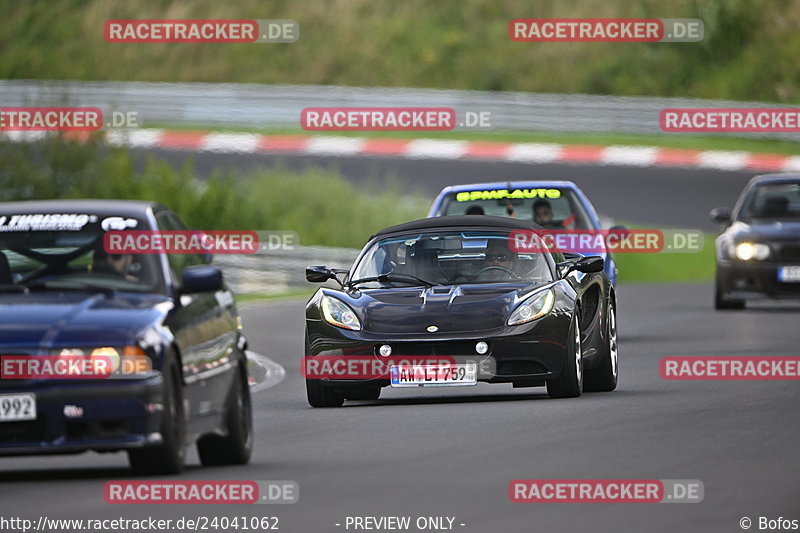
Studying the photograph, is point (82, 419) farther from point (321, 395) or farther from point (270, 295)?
point (270, 295)

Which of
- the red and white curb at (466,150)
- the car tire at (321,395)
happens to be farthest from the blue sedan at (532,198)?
the red and white curb at (466,150)

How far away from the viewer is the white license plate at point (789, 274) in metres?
24.0

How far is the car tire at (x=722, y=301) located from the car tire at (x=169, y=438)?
1514cm

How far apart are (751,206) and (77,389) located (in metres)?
16.3

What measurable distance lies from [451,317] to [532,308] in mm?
582

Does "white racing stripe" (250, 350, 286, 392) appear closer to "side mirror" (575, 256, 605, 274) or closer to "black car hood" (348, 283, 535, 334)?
"black car hood" (348, 283, 535, 334)

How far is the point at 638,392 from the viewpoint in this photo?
15.4 m

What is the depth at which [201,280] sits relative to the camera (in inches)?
413

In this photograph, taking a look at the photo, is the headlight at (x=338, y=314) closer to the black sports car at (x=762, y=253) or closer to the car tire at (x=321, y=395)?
the car tire at (x=321, y=395)

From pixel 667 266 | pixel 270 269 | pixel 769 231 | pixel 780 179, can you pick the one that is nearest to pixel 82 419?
pixel 769 231

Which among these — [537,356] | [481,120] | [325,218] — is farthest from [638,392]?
[481,120]

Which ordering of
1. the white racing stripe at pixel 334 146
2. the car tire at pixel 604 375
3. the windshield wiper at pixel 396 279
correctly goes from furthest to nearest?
the white racing stripe at pixel 334 146 < the car tire at pixel 604 375 < the windshield wiper at pixel 396 279

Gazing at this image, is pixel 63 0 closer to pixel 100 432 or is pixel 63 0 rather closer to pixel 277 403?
pixel 277 403

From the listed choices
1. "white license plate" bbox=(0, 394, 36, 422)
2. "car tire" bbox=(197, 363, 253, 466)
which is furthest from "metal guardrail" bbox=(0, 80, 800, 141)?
"white license plate" bbox=(0, 394, 36, 422)
